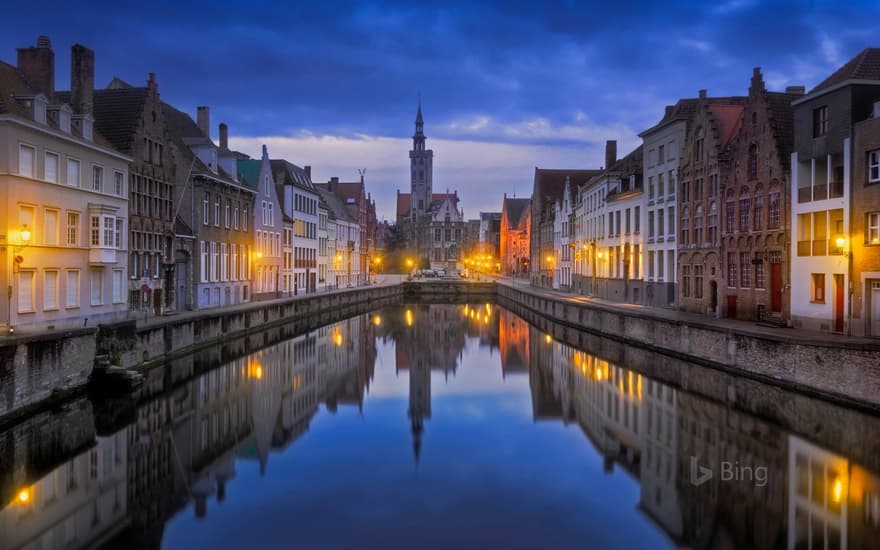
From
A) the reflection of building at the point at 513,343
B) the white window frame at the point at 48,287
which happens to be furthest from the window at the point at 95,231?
the reflection of building at the point at 513,343

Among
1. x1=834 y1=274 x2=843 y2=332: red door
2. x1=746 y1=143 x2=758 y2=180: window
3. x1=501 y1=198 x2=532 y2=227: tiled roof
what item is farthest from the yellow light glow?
x1=501 y1=198 x2=532 y2=227: tiled roof

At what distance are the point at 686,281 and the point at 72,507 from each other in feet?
104

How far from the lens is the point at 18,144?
75.5 ft

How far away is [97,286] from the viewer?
92.7 ft

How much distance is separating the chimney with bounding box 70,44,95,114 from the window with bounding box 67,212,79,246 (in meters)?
5.07

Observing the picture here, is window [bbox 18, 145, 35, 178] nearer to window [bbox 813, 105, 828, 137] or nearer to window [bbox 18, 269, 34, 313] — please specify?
window [bbox 18, 269, 34, 313]

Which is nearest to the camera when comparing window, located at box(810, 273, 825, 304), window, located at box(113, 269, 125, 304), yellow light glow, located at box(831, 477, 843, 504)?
yellow light glow, located at box(831, 477, 843, 504)

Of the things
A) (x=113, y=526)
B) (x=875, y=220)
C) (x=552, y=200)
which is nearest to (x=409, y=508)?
(x=113, y=526)

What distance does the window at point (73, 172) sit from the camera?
2612cm

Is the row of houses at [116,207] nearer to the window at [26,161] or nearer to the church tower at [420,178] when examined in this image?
the window at [26,161]

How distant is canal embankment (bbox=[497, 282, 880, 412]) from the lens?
741 inches

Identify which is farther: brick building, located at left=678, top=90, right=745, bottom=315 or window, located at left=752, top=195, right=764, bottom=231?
brick building, located at left=678, top=90, right=745, bottom=315

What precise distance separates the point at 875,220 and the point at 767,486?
12390mm

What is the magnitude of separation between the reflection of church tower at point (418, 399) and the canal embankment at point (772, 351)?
9.86 metres
